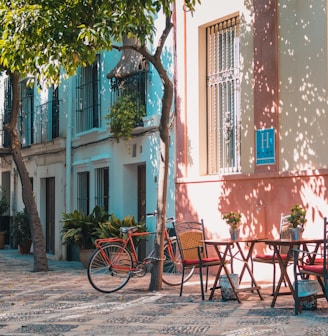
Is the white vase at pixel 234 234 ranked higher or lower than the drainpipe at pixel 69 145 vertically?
lower

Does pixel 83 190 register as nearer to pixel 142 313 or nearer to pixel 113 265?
pixel 113 265

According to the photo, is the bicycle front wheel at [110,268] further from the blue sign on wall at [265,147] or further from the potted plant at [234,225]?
the blue sign on wall at [265,147]

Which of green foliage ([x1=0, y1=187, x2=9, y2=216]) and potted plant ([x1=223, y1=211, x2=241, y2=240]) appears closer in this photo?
potted plant ([x1=223, y1=211, x2=241, y2=240])

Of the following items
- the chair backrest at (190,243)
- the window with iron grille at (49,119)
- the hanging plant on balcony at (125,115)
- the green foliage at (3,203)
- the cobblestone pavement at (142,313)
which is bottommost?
the cobblestone pavement at (142,313)

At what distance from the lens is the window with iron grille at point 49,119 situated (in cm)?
1978

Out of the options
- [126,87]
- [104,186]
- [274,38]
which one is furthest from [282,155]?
[104,186]

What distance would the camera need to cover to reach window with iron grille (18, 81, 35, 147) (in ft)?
71.2

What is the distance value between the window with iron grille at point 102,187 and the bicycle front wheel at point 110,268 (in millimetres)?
5859

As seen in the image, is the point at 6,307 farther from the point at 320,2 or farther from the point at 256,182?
the point at 320,2

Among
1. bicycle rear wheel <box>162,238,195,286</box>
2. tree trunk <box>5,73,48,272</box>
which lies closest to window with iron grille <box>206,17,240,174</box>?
bicycle rear wheel <box>162,238,195,286</box>

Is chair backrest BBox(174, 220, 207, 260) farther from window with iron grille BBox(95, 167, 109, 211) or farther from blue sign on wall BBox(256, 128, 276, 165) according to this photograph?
window with iron grille BBox(95, 167, 109, 211)

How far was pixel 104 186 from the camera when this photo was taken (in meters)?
17.3

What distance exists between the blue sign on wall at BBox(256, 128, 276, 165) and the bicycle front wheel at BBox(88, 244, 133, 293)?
2.59 meters

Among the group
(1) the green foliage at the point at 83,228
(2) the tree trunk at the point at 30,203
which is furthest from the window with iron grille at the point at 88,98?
(1) the green foliage at the point at 83,228
